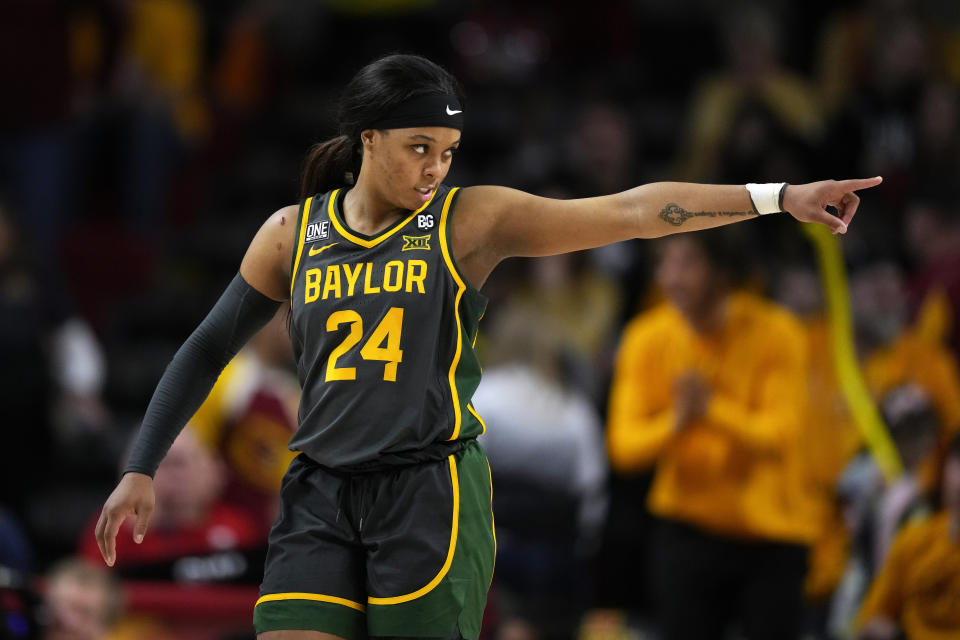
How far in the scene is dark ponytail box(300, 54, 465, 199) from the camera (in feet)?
11.2

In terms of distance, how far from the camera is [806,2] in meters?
10.5

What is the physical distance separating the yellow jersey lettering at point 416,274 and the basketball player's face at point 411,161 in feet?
0.56

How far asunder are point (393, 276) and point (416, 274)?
0.05 m

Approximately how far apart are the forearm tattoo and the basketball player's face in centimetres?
52

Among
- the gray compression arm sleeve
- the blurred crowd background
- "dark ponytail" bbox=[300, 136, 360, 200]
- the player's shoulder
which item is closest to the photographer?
the gray compression arm sleeve

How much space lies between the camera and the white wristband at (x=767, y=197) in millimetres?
3330

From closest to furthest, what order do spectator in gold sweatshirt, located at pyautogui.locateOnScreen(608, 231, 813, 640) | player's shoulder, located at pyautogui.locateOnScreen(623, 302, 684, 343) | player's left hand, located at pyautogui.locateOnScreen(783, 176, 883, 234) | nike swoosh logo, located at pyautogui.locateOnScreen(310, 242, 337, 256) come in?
1. player's left hand, located at pyautogui.locateOnScreen(783, 176, 883, 234)
2. nike swoosh logo, located at pyautogui.locateOnScreen(310, 242, 337, 256)
3. spectator in gold sweatshirt, located at pyautogui.locateOnScreen(608, 231, 813, 640)
4. player's shoulder, located at pyautogui.locateOnScreen(623, 302, 684, 343)

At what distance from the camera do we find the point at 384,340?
11.0 ft

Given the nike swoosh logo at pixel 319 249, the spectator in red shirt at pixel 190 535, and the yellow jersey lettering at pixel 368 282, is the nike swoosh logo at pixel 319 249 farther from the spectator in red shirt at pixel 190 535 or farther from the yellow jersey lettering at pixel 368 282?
the spectator in red shirt at pixel 190 535

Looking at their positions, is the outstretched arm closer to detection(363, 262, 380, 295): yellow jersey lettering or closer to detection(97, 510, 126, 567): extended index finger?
detection(363, 262, 380, 295): yellow jersey lettering

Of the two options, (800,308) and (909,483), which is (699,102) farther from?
(909,483)

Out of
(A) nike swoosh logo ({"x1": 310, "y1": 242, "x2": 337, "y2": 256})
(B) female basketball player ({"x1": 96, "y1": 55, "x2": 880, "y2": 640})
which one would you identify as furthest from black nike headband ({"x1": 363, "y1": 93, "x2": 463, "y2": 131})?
(A) nike swoosh logo ({"x1": 310, "y1": 242, "x2": 337, "y2": 256})

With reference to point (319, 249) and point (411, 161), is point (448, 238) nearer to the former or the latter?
point (411, 161)

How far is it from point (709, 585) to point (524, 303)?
2.69 m
